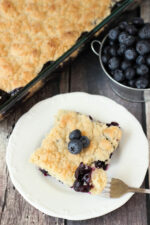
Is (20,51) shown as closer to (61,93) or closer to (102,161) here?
(61,93)

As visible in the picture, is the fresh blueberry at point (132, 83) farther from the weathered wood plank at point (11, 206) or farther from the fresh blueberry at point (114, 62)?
the weathered wood plank at point (11, 206)

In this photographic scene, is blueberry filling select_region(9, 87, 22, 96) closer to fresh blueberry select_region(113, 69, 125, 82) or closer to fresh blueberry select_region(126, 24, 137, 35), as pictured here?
fresh blueberry select_region(113, 69, 125, 82)

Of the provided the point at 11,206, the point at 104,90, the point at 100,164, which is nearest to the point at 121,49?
the point at 104,90

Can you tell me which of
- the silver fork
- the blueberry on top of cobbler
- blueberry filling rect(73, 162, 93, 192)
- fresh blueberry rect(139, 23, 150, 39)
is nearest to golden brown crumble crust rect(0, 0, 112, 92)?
fresh blueberry rect(139, 23, 150, 39)

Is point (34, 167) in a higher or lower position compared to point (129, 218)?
higher

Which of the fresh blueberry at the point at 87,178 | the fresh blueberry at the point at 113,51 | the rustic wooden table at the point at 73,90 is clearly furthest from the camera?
the fresh blueberry at the point at 113,51

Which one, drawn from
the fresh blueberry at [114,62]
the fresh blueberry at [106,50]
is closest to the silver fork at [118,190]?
the fresh blueberry at [114,62]

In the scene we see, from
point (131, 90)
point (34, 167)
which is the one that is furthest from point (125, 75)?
point (34, 167)
